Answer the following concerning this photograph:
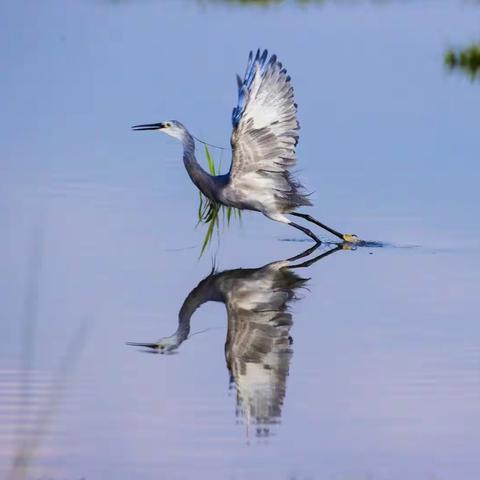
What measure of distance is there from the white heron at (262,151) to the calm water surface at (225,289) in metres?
0.26

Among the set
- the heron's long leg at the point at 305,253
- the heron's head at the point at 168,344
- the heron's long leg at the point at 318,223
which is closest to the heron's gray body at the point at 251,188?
the heron's long leg at the point at 318,223

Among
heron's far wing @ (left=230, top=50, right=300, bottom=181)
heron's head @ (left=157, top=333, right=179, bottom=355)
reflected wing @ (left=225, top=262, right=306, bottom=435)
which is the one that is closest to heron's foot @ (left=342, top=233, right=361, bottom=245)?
heron's far wing @ (left=230, top=50, right=300, bottom=181)

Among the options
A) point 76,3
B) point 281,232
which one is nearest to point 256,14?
point 76,3

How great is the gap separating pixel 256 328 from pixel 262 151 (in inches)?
115

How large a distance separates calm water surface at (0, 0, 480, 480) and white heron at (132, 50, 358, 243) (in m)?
0.26

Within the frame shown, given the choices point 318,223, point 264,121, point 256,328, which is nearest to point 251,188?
point 264,121

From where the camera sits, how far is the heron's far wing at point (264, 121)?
1256 centimetres

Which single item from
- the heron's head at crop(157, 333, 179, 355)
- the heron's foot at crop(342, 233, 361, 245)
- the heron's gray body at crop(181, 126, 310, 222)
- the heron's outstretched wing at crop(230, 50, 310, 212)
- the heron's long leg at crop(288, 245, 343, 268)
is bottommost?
the heron's head at crop(157, 333, 179, 355)

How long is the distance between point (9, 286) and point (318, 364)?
2322mm

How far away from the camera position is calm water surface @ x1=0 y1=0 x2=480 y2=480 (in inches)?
306

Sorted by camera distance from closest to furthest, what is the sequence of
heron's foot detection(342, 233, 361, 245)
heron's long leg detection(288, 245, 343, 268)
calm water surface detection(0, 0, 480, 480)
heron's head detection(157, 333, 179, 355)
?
calm water surface detection(0, 0, 480, 480) → heron's head detection(157, 333, 179, 355) → heron's long leg detection(288, 245, 343, 268) → heron's foot detection(342, 233, 361, 245)

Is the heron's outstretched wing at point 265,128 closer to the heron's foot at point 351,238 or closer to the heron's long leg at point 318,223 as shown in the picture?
the heron's long leg at point 318,223

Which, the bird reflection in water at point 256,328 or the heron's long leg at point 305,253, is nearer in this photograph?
the bird reflection in water at point 256,328

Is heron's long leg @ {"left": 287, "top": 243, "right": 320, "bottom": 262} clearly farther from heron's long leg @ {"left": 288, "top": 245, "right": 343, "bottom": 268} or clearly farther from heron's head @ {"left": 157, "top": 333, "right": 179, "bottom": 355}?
heron's head @ {"left": 157, "top": 333, "right": 179, "bottom": 355}
